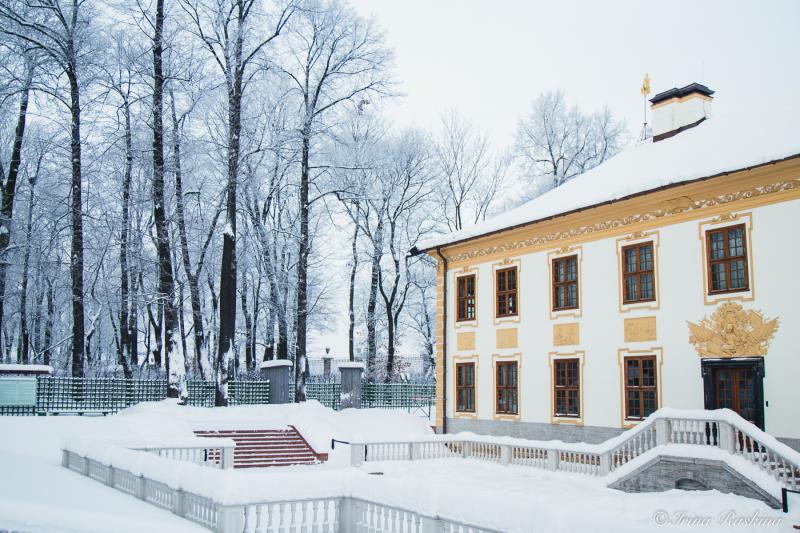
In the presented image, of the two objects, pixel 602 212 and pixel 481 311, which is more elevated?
pixel 602 212

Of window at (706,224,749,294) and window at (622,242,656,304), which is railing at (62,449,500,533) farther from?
window at (622,242,656,304)

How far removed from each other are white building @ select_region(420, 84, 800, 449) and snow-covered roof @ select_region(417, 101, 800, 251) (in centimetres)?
6

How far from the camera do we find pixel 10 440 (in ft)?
64.0

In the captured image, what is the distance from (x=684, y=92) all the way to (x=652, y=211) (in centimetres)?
734

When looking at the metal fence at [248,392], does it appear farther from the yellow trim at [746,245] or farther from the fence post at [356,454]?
the yellow trim at [746,245]

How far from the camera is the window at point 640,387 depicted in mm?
19812

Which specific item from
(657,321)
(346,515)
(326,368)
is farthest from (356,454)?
(326,368)

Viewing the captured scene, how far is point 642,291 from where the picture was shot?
20516 mm

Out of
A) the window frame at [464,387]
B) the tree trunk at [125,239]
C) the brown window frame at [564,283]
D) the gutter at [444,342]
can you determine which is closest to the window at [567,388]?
the brown window frame at [564,283]

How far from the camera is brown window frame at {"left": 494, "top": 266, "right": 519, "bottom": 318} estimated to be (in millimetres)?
24484

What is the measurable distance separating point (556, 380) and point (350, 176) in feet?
73.1

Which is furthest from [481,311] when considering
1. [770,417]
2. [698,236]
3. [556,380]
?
[770,417]

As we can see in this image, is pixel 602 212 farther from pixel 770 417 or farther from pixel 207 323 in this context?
pixel 207 323

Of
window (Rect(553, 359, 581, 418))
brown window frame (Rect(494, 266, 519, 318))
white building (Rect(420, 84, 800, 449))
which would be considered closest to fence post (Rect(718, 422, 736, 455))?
white building (Rect(420, 84, 800, 449))
